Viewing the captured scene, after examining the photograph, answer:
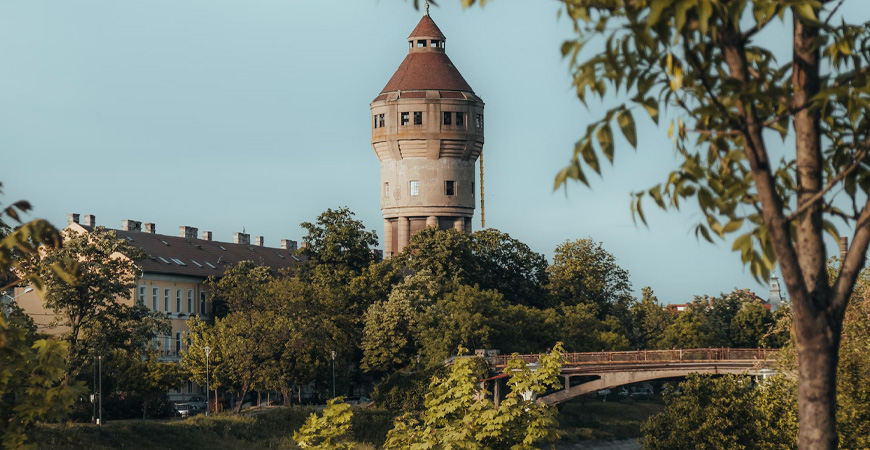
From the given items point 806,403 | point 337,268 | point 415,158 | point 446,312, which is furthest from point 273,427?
point 806,403

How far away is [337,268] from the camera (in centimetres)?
10031

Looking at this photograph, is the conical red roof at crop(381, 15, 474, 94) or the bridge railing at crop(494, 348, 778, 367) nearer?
the bridge railing at crop(494, 348, 778, 367)

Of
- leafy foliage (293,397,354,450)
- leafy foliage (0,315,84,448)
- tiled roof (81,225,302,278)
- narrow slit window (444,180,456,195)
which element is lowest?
leafy foliage (293,397,354,450)

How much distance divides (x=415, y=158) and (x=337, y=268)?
22.2 metres

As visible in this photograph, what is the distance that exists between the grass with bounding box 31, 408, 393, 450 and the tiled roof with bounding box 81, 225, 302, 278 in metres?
25.3

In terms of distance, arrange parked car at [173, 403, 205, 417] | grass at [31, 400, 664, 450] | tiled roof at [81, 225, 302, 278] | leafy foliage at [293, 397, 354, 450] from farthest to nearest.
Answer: tiled roof at [81, 225, 302, 278] < parked car at [173, 403, 205, 417] < grass at [31, 400, 664, 450] < leafy foliage at [293, 397, 354, 450]

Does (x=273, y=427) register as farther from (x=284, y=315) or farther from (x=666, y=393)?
(x=666, y=393)

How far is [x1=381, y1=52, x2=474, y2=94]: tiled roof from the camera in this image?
119188mm

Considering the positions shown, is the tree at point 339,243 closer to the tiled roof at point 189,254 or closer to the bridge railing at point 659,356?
the tiled roof at point 189,254

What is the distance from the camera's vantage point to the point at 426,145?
11862cm

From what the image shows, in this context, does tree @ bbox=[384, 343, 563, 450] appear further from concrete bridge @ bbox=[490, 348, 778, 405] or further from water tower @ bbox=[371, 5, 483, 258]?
water tower @ bbox=[371, 5, 483, 258]

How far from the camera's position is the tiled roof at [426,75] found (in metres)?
119

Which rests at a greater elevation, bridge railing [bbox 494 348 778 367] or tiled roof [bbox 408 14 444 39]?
tiled roof [bbox 408 14 444 39]

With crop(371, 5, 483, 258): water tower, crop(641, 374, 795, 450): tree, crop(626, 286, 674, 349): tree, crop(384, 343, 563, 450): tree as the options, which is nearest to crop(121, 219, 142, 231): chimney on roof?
crop(371, 5, 483, 258): water tower
